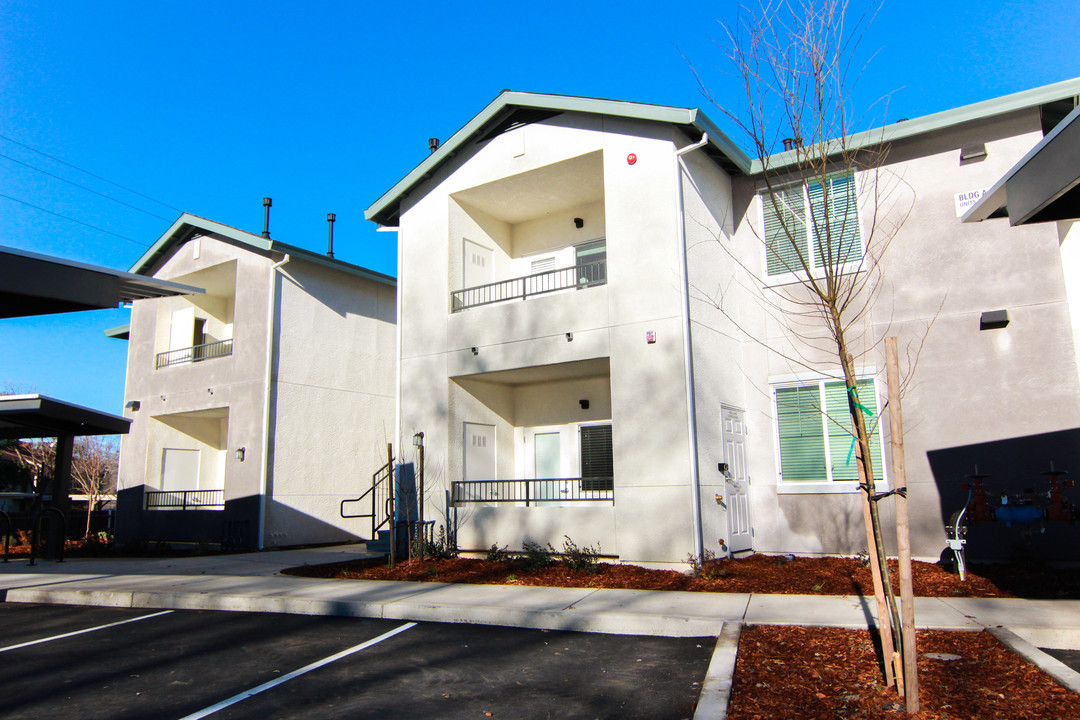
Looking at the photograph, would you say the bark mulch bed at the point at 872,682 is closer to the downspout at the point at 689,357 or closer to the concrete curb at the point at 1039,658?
the concrete curb at the point at 1039,658

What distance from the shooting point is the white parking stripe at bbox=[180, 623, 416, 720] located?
527 cm

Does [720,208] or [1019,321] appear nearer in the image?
[1019,321]

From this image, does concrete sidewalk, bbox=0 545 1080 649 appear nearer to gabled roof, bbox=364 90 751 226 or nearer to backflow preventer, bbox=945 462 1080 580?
backflow preventer, bbox=945 462 1080 580

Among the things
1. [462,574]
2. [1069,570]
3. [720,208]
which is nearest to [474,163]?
[720,208]

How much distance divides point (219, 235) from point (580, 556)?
1264 cm

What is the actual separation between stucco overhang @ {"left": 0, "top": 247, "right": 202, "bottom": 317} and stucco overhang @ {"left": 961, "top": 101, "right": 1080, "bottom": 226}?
26.3 ft

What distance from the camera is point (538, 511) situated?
39.5 ft

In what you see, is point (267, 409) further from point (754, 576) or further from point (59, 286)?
point (754, 576)

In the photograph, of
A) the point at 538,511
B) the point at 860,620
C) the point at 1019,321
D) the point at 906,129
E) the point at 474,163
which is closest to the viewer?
the point at 860,620

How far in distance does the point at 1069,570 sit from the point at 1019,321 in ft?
11.0

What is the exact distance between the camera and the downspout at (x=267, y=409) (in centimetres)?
1612

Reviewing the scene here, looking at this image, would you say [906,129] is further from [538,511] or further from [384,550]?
[384,550]

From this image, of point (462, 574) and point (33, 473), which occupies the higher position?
point (33, 473)

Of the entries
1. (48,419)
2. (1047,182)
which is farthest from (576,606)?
(48,419)
